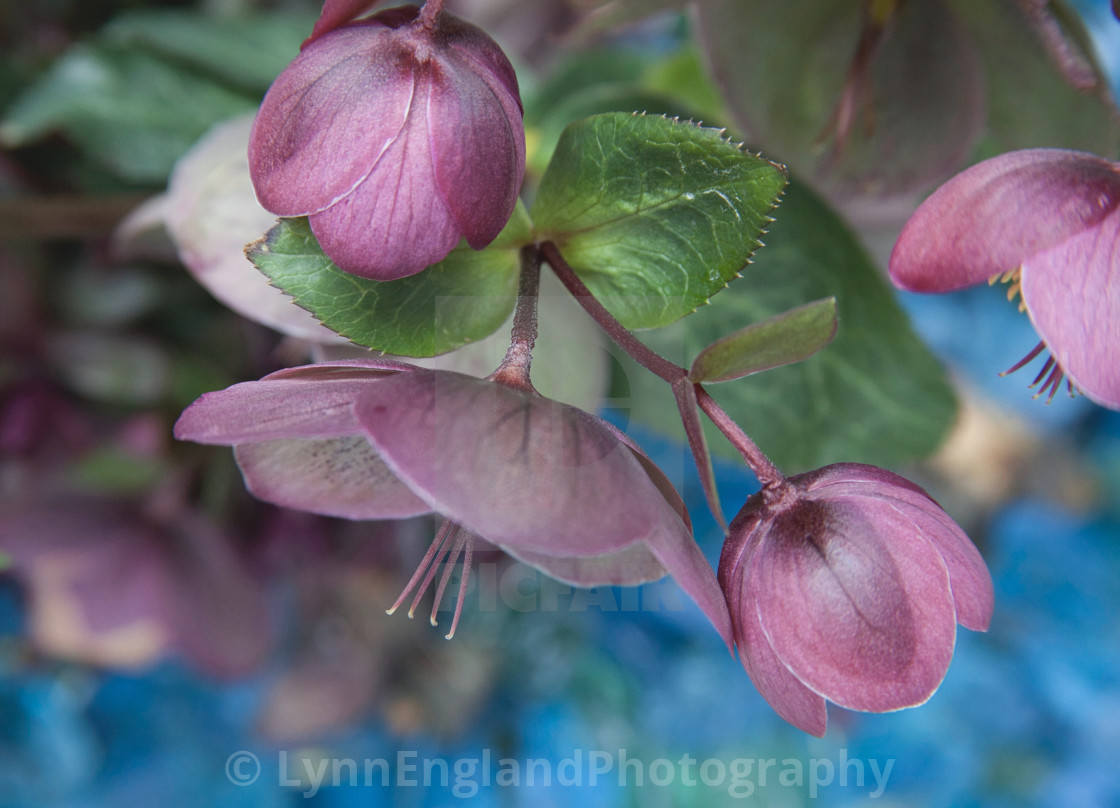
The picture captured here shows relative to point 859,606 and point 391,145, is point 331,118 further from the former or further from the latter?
point 859,606

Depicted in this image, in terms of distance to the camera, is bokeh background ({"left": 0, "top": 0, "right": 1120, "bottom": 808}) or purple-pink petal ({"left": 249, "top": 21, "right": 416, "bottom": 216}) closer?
purple-pink petal ({"left": 249, "top": 21, "right": 416, "bottom": 216})

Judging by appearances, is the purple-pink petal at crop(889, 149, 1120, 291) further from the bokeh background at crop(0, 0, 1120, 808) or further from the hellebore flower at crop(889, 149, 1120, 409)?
the bokeh background at crop(0, 0, 1120, 808)

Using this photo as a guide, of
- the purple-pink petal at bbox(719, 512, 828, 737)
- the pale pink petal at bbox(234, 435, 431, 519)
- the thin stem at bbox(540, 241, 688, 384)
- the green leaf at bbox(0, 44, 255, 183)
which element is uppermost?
the thin stem at bbox(540, 241, 688, 384)

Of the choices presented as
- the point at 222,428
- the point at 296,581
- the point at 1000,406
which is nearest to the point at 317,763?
the point at 296,581

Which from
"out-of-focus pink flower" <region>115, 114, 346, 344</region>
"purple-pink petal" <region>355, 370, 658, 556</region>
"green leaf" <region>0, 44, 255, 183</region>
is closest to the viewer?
"purple-pink petal" <region>355, 370, 658, 556</region>

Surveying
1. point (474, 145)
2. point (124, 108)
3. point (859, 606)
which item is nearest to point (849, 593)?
point (859, 606)

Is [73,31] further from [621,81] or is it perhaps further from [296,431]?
[296,431]

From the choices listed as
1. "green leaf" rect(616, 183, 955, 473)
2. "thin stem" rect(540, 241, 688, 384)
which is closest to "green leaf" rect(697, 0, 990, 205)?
"green leaf" rect(616, 183, 955, 473)

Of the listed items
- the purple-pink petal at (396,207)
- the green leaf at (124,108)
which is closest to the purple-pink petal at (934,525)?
the purple-pink petal at (396,207)
